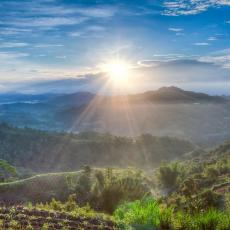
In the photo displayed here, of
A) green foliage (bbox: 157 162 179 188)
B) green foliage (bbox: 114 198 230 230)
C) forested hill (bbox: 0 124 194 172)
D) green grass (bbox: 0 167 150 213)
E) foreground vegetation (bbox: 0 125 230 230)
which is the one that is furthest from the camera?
forested hill (bbox: 0 124 194 172)

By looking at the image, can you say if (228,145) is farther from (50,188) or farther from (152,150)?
(50,188)

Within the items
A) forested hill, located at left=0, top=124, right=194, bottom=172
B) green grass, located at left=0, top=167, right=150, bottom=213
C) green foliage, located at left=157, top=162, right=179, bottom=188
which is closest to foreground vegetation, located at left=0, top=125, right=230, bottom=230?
green grass, located at left=0, top=167, right=150, bottom=213

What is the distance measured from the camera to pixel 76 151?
10519 centimetres

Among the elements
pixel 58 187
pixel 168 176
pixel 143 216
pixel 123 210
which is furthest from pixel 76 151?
pixel 143 216

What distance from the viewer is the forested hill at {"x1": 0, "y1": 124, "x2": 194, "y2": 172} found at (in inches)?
3942

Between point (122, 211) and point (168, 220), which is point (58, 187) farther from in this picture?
point (168, 220)

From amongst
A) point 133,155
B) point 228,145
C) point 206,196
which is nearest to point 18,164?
point 133,155

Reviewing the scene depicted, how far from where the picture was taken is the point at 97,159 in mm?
102438

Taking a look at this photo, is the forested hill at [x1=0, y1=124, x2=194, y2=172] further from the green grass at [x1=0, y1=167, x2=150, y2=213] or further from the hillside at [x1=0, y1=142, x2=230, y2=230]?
the hillside at [x1=0, y1=142, x2=230, y2=230]

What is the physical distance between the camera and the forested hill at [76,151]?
328 feet

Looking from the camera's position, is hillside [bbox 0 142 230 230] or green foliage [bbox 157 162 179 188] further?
green foliage [bbox 157 162 179 188]

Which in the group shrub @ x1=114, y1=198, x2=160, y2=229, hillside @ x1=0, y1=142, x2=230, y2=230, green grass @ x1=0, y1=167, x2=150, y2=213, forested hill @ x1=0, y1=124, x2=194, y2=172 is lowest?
forested hill @ x1=0, y1=124, x2=194, y2=172

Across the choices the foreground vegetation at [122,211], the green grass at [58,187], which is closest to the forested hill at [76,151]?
the green grass at [58,187]

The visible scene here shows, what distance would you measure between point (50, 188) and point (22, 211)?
2681 cm
